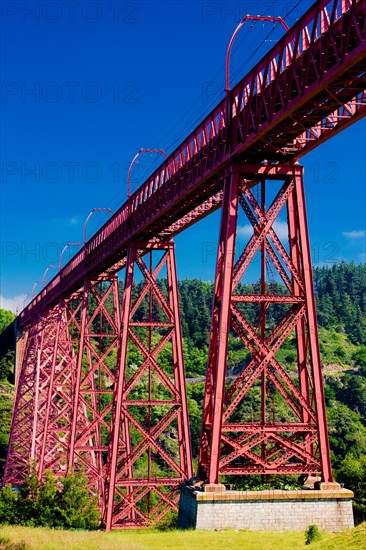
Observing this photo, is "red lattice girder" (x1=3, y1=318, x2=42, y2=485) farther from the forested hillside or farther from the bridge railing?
the bridge railing

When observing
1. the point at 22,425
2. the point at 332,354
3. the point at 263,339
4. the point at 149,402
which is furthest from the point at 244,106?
the point at 332,354

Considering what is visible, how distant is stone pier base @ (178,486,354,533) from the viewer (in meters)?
19.0

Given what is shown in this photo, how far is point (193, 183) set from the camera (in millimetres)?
23297

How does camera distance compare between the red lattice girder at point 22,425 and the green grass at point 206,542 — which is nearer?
A: the green grass at point 206,542

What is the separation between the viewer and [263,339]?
2102 cm

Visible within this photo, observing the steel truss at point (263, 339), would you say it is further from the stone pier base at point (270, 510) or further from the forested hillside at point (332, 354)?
the forested hillside at point (332, 354)

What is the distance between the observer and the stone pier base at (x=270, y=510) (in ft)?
62.4

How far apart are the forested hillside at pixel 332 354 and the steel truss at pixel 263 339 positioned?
21862 millimetres

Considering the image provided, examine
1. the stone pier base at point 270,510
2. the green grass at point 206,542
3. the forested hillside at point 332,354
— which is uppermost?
the forested hillside at point 332,354

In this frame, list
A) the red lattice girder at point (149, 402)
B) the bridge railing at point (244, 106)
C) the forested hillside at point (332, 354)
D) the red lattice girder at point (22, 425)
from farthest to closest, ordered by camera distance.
A: the forested hillside at point (332, 354) < the red lattice girder at point (22, 425) < the red lattice girder at point (149, 402) < the bridge railing at point (244, 106)

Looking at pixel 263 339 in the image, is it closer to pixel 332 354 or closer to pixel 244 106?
pixel 244 106

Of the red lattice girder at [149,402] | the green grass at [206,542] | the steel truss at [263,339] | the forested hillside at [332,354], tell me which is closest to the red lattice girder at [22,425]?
the forested hillside at [332,354]

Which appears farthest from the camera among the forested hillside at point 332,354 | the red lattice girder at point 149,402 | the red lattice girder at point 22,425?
the forested hillside at point 332,354

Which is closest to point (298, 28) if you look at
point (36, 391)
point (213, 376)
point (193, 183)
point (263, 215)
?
point (263, 215)
